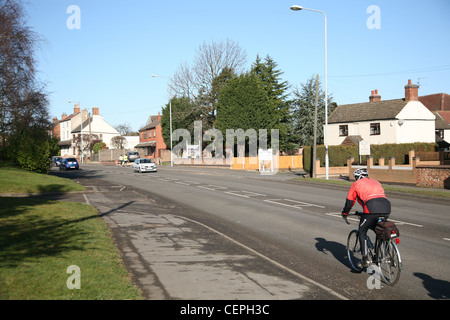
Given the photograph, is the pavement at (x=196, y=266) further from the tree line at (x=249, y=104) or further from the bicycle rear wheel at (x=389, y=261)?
the tree line at (x=249, y=104)

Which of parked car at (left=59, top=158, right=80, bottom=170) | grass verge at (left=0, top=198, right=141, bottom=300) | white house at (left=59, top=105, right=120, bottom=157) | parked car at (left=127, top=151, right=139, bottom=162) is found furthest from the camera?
white house at (left=59, top=105, right=120, bottom=157)

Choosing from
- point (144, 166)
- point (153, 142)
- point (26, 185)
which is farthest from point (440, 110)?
point (26, 185)

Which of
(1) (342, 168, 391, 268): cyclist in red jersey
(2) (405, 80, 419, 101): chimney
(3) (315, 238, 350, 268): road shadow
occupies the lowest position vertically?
(3) (315, 238, 350, 268): road shadow

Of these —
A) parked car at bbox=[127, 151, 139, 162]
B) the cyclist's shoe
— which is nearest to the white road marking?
the cyclist's shoe

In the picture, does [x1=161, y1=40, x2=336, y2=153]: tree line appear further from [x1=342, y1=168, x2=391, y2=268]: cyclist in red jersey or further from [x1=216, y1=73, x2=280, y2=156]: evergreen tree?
[x1=342, y1=168, x2=391, y2=268]: cyclist in red jersey

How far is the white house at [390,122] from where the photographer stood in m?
48.1

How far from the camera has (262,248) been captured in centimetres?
913

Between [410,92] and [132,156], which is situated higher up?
[410,92]

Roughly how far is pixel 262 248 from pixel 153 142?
70.3m

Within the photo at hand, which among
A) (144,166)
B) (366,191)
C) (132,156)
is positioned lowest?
(144,166)

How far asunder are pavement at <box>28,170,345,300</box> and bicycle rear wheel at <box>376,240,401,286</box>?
1.10 metres

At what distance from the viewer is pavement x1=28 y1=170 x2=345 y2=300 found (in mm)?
5789

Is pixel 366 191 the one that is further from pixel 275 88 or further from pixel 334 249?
pixel 275 88

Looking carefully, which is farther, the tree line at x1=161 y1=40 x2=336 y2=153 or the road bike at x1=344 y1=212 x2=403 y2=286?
the tree line at x1=161 y1=40 x2=336 y2=153
